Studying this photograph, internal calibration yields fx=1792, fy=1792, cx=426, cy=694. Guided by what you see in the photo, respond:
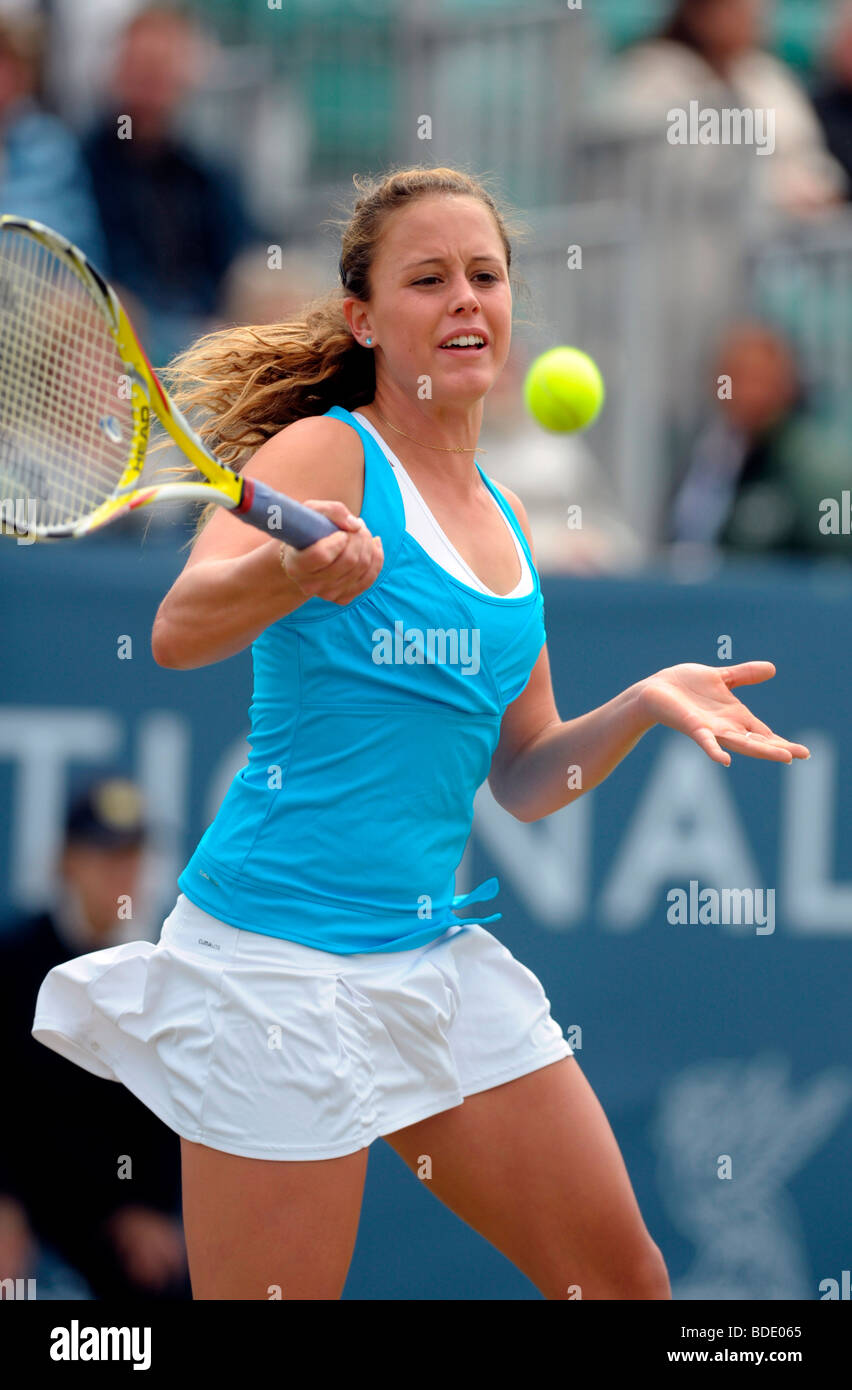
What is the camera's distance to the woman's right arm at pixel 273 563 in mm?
2295

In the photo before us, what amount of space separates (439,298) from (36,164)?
9.99 ft

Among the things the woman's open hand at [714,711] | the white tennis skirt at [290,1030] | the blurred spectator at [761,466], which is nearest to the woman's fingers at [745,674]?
the woman's open hand at [714,711]

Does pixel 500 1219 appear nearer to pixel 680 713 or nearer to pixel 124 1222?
pixel 680 713

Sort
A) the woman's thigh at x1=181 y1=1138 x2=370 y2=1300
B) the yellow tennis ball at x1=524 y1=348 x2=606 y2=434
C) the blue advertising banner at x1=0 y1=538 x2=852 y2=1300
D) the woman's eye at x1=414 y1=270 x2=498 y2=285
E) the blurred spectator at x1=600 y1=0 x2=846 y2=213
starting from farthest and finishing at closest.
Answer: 1. the blurred spectator at x1=600 y1=0 x2=846 y2=213
2. the blue advertising banner at x1=0 y1=538 x2=852 y2=1300
3. the yellow tennis ball at x1=524 y1=348 x2=606 y2=434
4. the woman's eye at x1=414 y1=270 x2=498 y2=285
5. the woman's thigh at x1=181 y1=1138 x2=370 y2=1300

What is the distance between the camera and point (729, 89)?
627cm

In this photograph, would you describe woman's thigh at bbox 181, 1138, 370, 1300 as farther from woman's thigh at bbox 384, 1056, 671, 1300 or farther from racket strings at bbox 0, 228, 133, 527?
racket strings at bbox 0, 228, 133, 527

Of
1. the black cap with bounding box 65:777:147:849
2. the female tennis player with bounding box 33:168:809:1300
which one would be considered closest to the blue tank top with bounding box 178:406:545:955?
the female tennis player with bounding box 33:168:809:1300

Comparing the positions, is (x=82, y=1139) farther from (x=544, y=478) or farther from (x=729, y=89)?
(x=729, y=89)

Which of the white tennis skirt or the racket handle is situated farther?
the white tennis skirt

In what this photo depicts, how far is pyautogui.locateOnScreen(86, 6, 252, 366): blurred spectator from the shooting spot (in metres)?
5.43

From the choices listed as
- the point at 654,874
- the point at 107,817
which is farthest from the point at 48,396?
the point at 654,874

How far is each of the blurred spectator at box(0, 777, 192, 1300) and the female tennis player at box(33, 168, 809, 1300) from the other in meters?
1.58

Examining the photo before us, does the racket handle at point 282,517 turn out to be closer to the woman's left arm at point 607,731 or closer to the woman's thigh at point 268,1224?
the woman's left arm at point 607,731
